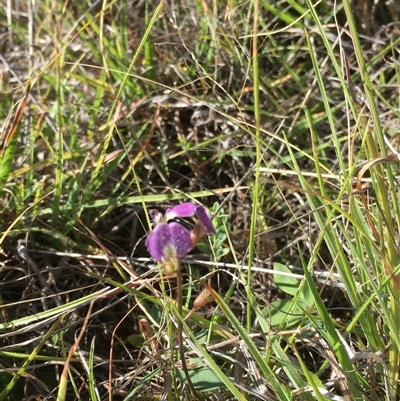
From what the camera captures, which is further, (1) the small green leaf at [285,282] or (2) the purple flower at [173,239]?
(1) the small green leaf at [285,282]

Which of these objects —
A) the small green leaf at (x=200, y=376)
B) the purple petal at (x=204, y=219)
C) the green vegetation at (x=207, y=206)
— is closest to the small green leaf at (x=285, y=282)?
the green vegetation at (x=207, y=206)

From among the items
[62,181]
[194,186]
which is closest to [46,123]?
[62,181]

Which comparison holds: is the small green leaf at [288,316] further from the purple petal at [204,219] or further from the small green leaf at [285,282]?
the purple petal at [204,219]

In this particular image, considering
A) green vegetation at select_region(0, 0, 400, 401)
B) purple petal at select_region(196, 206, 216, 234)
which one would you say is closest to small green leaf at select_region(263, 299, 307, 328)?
green vegetation at select_region(0, 0, 400, 401)

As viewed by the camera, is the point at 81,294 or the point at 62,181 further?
the point at 62,181

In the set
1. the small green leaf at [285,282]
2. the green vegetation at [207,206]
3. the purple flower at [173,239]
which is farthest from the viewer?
the small green leaf at [285,282]

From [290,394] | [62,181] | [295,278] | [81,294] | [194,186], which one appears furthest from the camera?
[194,186]

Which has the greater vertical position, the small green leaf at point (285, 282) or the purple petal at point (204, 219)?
the purple petal at point (204, 219)

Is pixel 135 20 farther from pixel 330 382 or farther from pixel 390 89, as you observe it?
pixel 330 382
